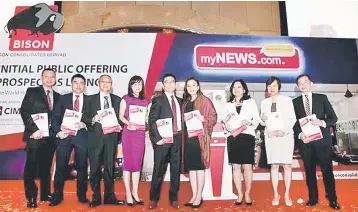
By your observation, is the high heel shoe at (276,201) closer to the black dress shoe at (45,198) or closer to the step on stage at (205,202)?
the step on stage at (205,202)

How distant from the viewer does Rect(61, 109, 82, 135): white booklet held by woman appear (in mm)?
2695

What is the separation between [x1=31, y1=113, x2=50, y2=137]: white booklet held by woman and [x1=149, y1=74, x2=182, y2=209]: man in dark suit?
81cm

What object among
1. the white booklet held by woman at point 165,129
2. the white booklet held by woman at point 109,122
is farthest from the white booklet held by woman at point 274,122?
the white booklet held by woman at point 109,122

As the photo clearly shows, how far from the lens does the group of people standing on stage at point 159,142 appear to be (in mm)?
2650

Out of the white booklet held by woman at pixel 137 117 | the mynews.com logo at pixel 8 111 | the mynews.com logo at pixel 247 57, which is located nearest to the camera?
the white booklet held by woman at pixel 137 117

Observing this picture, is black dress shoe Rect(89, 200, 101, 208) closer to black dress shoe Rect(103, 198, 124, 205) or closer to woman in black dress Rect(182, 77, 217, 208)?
black dress shoe Rect(103, 198, 124, 205)

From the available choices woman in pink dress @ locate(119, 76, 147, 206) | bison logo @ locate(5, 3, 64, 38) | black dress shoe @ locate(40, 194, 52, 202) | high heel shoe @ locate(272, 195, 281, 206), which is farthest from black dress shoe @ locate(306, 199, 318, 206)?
bison logo @ locate(5, 3, 64, 38)

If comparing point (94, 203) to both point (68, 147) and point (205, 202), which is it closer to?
point (68, 147)

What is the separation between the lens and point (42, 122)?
272cm

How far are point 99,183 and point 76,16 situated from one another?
103 inches

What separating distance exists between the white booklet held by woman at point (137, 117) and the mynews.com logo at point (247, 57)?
0.66m

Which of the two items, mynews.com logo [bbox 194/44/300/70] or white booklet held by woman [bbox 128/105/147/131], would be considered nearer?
white booklet held by woman [bbox 128/105/147/131]

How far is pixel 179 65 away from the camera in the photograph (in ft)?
9.82

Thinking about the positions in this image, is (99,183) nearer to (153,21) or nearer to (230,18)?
(153,21)
